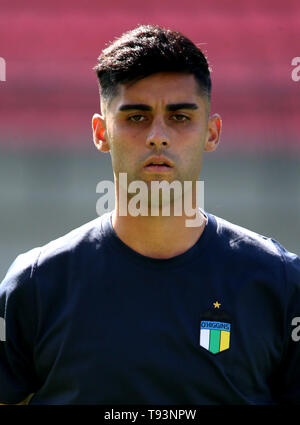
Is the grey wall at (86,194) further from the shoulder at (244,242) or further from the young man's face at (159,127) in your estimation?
the young man's face at (159,127)

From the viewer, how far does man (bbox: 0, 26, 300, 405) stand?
1.84 meters

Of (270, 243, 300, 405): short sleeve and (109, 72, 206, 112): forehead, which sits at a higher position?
(109, 72, 206, 112): forehead

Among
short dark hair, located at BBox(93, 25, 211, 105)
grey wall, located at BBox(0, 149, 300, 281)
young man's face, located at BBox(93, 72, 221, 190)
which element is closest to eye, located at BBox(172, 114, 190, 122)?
young man's face, located at BBox(93, 72, 221, 190)

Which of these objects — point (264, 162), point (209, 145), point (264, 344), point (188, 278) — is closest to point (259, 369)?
point (264, 344)

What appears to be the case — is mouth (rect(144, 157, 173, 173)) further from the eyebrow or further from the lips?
the eyebrow

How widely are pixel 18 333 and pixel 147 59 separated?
778mm

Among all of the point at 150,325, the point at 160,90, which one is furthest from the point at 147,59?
the point at 150,325

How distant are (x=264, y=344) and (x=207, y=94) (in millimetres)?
669

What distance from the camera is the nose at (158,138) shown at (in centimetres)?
183

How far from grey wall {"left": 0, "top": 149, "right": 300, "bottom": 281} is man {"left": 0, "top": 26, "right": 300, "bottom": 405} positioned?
318cm

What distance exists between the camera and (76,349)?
6.08ft

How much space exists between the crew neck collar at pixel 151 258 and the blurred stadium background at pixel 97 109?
3.16 m

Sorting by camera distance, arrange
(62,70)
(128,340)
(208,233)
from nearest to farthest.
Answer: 1. (128,340)
2. (208,233)
3. (62,70)
